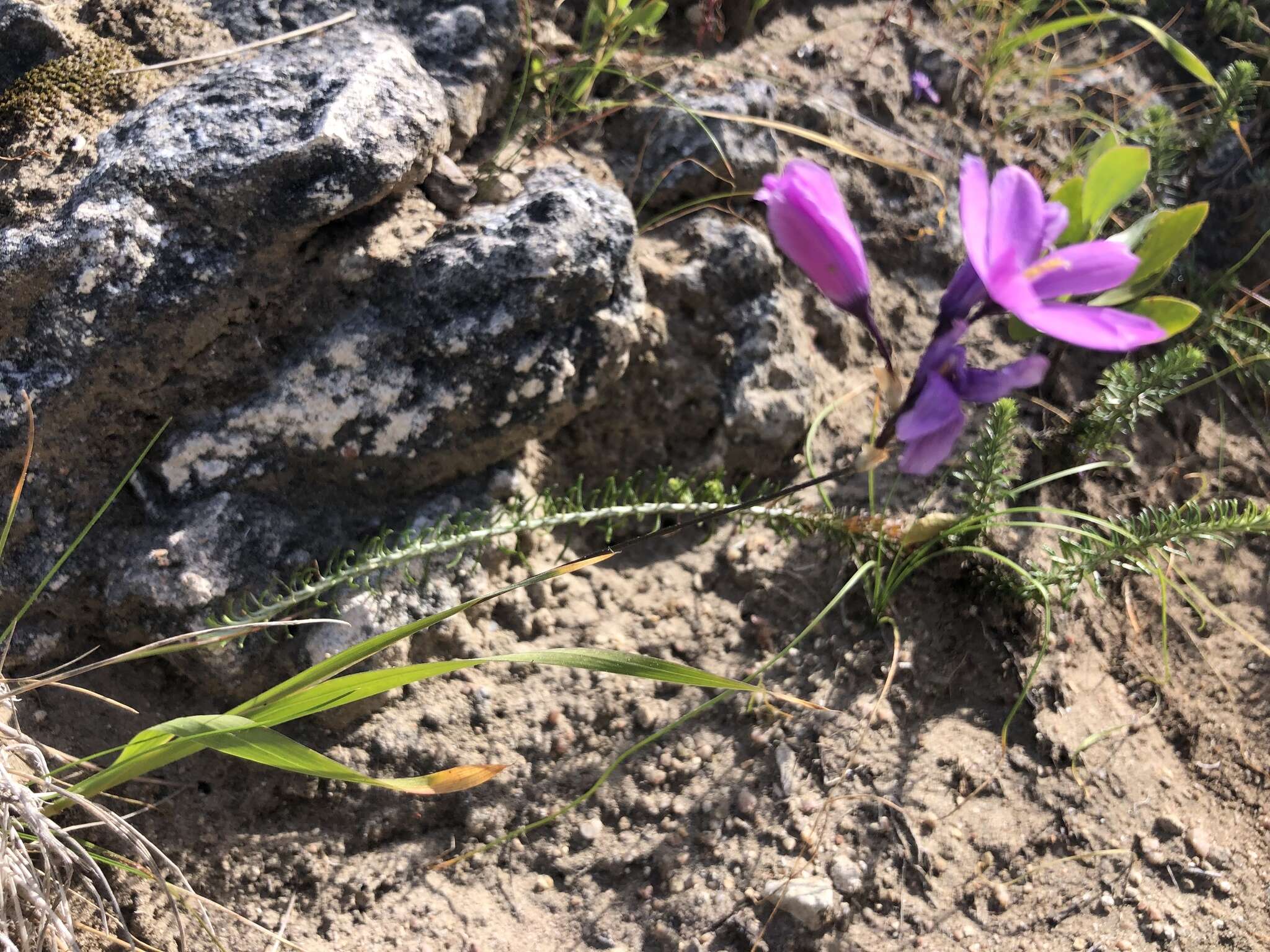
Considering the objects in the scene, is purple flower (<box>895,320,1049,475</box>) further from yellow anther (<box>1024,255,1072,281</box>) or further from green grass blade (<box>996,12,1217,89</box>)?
green grass blade (<box>996,12,1217,89</box>)

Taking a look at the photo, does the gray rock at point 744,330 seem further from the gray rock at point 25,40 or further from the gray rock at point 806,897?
the gray rock at point 25,40

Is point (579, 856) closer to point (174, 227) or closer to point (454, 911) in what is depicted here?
point (454, 911)

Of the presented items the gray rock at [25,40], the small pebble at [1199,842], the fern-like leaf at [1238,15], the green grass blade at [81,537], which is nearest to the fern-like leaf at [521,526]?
the green grass blade at [81,537]

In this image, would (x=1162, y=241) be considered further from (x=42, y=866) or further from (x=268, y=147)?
(x=42, y=866)

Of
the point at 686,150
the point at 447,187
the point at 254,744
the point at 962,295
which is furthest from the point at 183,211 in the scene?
the point at 962,295

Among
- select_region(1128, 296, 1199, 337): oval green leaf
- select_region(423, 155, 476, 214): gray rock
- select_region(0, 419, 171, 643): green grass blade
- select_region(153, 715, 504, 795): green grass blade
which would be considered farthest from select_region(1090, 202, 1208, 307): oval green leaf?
select_region(0, 419, 171, 643): green grass blade
